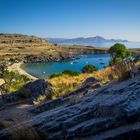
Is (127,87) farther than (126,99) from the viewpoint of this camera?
Yes

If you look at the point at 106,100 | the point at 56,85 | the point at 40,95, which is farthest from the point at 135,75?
the point at 56,85

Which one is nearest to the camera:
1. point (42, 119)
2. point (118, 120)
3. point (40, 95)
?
point (118, 120)

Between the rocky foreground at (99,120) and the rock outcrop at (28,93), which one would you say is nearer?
the rocky foreground at (99,120)

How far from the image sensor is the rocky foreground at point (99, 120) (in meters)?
7.19

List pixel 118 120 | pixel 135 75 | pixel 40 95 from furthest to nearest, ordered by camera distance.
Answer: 1. pixel 40 95
2. pixel 135 75
3. pixel 118 120

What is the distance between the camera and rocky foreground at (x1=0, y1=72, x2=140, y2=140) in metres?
7.19

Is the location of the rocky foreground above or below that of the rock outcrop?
above

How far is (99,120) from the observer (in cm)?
768

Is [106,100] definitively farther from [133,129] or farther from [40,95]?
[40,95]

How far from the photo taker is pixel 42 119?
9.18 metres

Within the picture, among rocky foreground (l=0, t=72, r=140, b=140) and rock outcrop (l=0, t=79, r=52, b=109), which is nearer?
rocky foreground (l=0, t=72, r=140, b=140)

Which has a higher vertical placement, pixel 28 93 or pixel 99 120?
pixel 99 120

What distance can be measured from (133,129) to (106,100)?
6.03 feet

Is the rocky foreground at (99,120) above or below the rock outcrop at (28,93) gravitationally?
above
